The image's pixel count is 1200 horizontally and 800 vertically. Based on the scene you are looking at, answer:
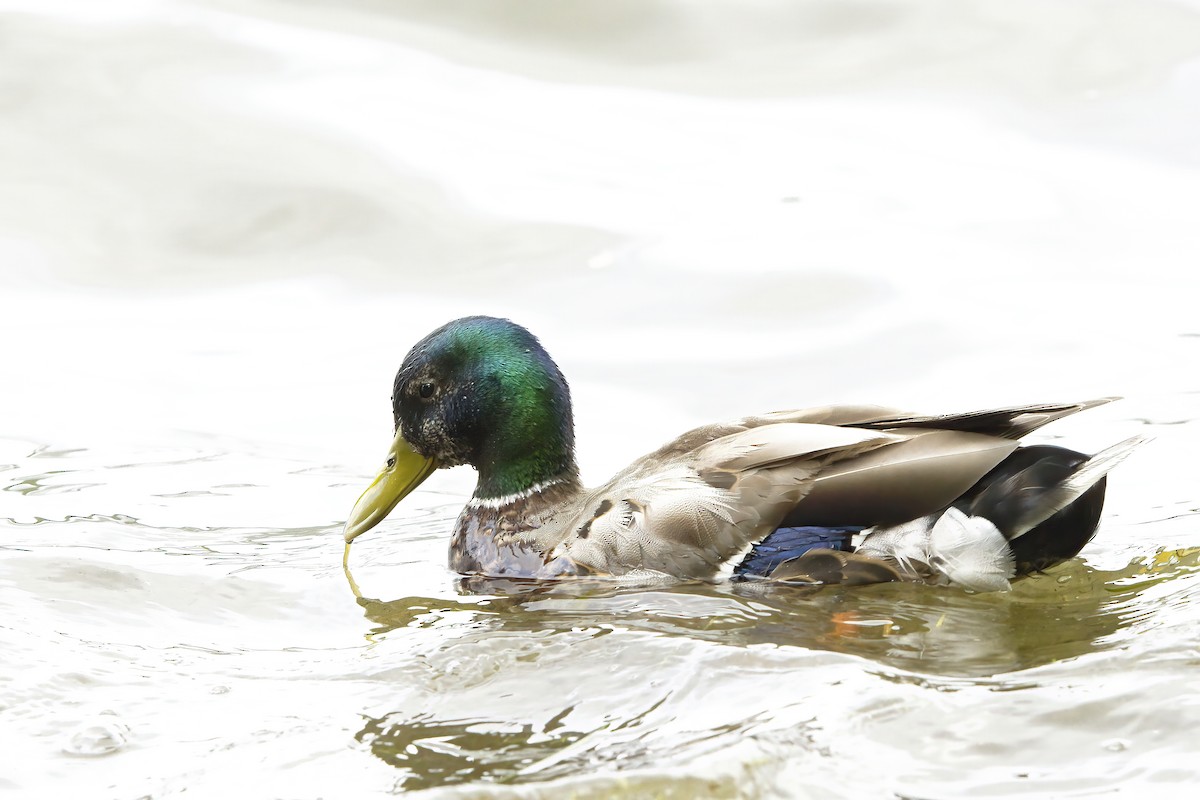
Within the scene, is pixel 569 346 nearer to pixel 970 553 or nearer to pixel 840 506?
pixel 840 506

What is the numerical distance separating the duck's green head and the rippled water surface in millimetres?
527

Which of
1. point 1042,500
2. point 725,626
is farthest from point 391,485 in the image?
point 1042,500

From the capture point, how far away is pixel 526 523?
6.58 metres

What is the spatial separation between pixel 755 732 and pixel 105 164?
8.79 metres

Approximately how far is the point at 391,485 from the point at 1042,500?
2.81 metres

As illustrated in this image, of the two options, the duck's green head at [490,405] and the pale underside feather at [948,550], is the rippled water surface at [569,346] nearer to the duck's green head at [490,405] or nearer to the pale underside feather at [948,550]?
the pale underside feather at [948,550]

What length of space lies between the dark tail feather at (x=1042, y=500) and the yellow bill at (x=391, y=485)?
244cm

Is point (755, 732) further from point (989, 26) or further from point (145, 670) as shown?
point (989, 26)

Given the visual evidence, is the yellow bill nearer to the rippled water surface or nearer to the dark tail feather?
the rippled water surface

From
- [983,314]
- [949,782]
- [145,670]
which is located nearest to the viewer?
[949,782]

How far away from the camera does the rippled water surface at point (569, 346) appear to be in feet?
14.3

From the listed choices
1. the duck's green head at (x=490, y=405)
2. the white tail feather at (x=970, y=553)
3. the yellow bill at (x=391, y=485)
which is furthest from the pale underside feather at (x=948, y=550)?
the yellow bill at (x=391, y=485)

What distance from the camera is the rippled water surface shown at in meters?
4.37

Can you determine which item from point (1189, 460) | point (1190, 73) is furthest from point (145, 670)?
point (1190, 73)
